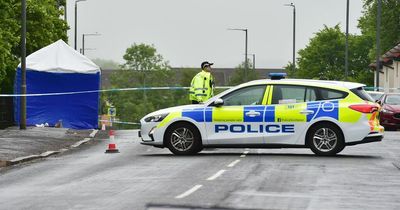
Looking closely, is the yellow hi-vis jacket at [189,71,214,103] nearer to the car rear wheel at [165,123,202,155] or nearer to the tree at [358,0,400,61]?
the car rear wheel at [165,123,202,155]

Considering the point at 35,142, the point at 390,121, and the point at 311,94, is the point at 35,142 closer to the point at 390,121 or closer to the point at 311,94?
the point at 311,94

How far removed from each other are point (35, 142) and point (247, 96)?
6994mm

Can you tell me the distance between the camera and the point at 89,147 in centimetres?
2569

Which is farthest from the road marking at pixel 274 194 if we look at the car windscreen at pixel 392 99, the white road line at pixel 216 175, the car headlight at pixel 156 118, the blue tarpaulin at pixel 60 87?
the car windscreen at pixel 392 99

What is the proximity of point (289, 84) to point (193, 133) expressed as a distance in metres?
2.14

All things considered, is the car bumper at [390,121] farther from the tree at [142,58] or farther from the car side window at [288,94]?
the tree at [142,58]

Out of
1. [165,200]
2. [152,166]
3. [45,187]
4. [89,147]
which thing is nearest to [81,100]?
[89,147]

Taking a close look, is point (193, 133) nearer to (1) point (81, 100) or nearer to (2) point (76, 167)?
(2) point (76, 167)

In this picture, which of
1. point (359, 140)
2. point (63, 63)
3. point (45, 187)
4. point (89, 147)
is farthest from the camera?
point (63, 63)

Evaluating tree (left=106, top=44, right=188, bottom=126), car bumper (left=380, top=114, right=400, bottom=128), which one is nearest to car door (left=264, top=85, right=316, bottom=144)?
car bumper (left=380, top=114, right=400, bottom=128)

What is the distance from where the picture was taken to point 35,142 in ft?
84.5

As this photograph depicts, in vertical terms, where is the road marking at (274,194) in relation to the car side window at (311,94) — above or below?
below

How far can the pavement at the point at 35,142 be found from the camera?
21286mm

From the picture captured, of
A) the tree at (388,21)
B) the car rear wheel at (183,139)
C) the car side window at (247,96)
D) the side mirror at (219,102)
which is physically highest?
the tree at (388,21)
